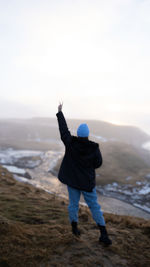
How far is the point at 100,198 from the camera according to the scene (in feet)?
114

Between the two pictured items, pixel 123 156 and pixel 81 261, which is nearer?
pixel 81 261

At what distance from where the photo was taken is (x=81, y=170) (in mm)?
5484

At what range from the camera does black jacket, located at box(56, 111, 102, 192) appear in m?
5.40

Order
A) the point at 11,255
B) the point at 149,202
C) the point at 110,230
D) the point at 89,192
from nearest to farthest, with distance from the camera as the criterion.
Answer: the point at 11,255 → the point at 89,192 → the point at 110,230 → the point at 149,202

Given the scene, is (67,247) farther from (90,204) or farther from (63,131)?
(63,131)

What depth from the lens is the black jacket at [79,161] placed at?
5.40 meters

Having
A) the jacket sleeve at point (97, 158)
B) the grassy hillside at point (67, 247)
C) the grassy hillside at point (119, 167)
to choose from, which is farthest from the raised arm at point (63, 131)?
the grassy hillside at point (119, 167)

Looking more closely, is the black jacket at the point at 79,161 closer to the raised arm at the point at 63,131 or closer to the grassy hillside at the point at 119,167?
the raised arm at the point at 63,131

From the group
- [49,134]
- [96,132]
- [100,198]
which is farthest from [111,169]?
[96,132]

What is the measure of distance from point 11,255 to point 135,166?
55.5 metres

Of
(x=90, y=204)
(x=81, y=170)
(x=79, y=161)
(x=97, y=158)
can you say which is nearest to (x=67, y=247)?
(x=90, y=204)

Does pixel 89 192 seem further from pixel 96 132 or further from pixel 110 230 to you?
pixel 96 132

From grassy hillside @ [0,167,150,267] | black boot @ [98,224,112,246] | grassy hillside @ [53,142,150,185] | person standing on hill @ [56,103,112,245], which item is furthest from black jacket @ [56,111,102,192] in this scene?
grassy hillside @ [53,142,150,185]

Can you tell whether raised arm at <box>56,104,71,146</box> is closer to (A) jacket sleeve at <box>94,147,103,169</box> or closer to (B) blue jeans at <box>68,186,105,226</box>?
(A) jacket sleeve at <box>94,147,103,169</box>
